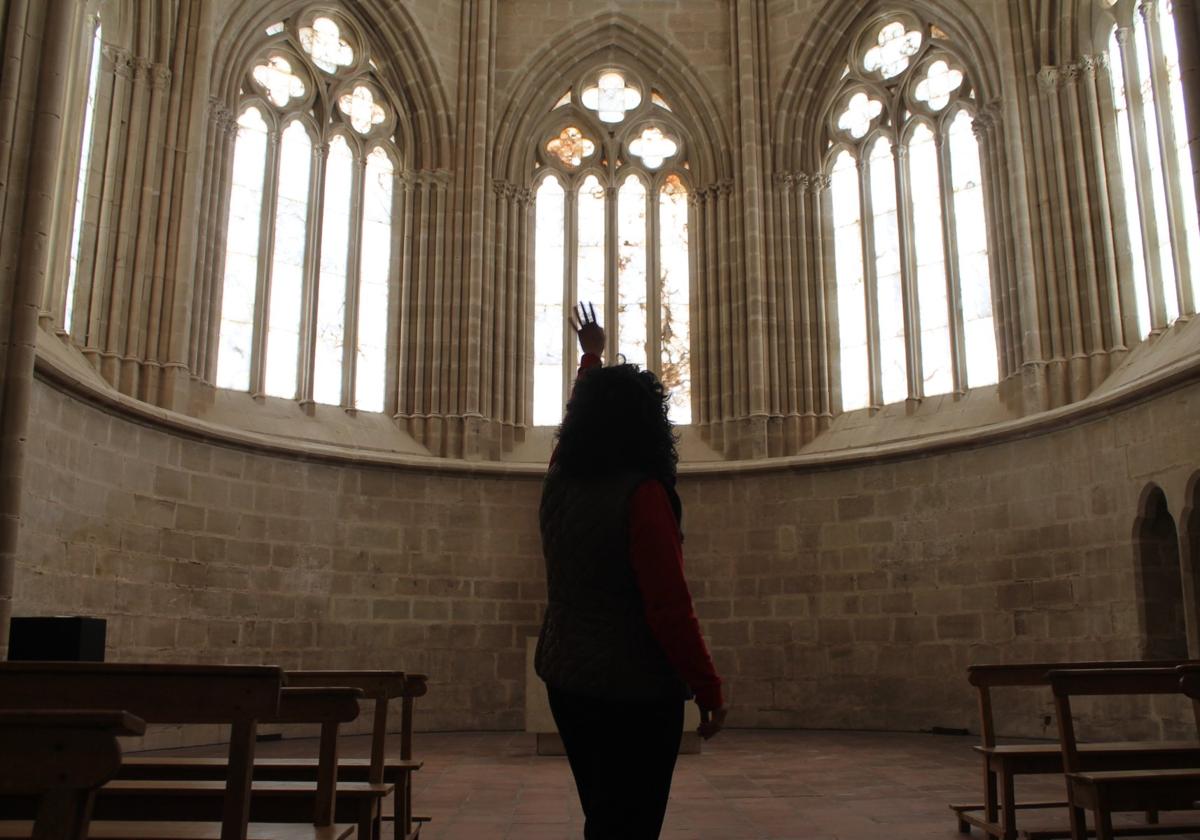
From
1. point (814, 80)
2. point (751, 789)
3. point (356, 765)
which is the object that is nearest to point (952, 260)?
point (814, 80)

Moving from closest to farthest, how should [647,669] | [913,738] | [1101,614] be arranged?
[647,669] < [1101,614] < [913,738]

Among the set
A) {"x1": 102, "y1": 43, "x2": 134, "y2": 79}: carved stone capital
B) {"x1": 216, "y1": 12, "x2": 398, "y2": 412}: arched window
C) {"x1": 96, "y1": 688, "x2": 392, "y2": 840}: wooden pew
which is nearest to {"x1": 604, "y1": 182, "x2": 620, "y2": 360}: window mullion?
{"x1": 216, "y1": 12, "x2": 398, "y2": 412}: arched window

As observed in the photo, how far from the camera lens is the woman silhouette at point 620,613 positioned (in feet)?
9.50

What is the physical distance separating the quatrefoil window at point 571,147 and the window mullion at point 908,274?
3949 millimetres

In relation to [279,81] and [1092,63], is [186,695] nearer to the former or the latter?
[1092,63]

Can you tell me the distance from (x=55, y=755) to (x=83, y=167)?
10333 mm

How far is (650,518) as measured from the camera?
9.89 ft

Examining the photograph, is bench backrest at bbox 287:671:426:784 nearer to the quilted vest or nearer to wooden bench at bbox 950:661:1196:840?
the quilted vest

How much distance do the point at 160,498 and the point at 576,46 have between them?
316 inches

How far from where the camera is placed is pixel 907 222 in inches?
540

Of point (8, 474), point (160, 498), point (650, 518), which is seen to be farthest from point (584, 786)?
point (160, 498)

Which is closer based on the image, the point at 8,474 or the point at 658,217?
the point at 8,474

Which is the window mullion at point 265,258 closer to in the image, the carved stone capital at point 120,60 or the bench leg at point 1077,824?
the carved stone capital at point 120,60

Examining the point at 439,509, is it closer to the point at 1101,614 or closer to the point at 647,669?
the point at 1101,614
